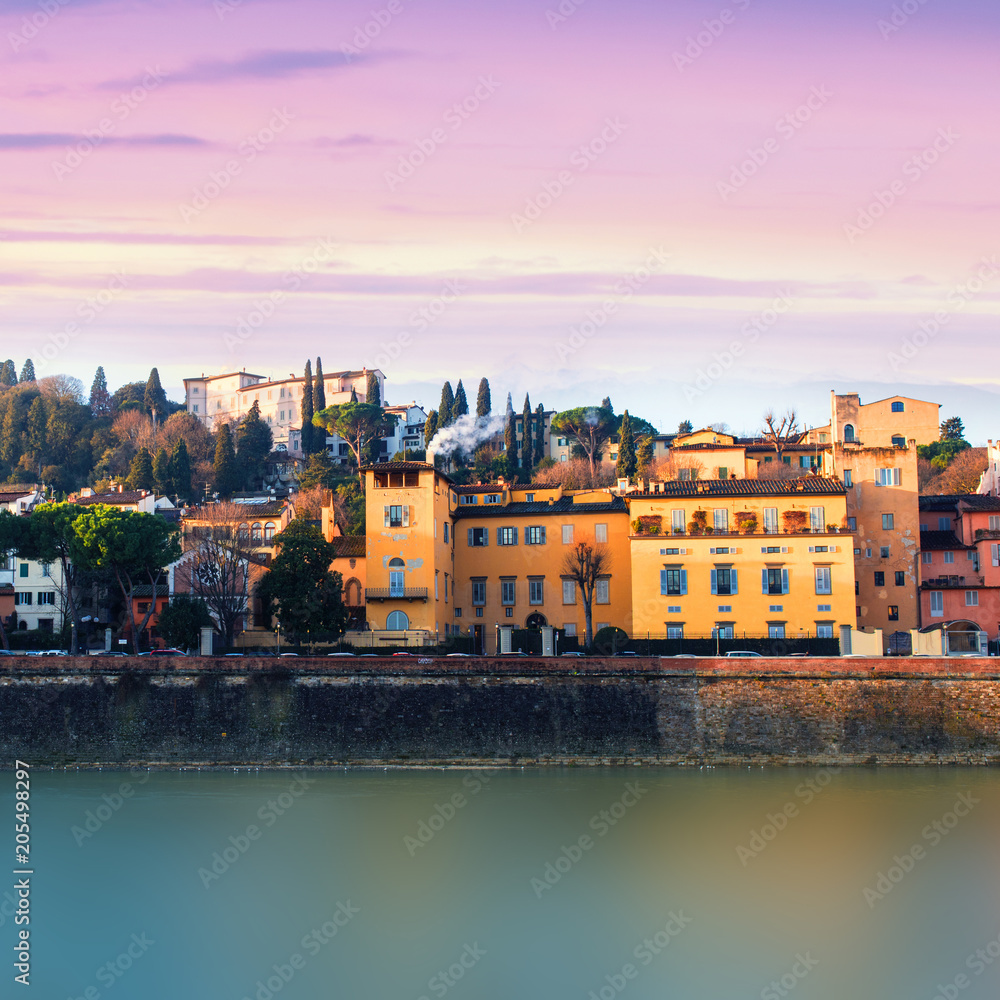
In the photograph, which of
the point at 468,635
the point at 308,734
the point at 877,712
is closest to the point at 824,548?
the point at 877,712

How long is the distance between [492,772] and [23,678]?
14.7 meters

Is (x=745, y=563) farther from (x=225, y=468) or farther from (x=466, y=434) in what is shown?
(x=225, y=468)

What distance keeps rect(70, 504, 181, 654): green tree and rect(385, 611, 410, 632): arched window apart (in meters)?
8.47

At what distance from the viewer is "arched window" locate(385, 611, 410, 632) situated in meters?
44.5

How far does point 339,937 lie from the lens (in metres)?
21.4

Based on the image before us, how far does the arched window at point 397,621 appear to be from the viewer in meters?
44.5

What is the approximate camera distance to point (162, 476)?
79.1 m

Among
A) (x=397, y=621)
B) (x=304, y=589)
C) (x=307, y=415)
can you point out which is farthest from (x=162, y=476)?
(x=304, y=589)

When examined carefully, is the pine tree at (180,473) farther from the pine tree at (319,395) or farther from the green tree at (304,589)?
the green tree at (304,589)

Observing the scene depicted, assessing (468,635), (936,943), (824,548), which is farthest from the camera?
(468,635)

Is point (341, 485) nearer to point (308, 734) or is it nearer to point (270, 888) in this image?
point (308, 734)

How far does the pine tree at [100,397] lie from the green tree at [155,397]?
373 cm

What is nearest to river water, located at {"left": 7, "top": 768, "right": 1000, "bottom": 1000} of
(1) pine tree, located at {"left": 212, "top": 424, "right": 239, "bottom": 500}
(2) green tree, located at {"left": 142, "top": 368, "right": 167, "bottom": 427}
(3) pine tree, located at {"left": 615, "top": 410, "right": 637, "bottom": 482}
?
(3) pine tree, located at {"left": 615, "top": 410, "right": 637, "bottom": 482}

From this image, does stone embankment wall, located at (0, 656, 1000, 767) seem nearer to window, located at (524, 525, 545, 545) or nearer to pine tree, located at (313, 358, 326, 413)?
window, located at (524, 525, 545, 545)
